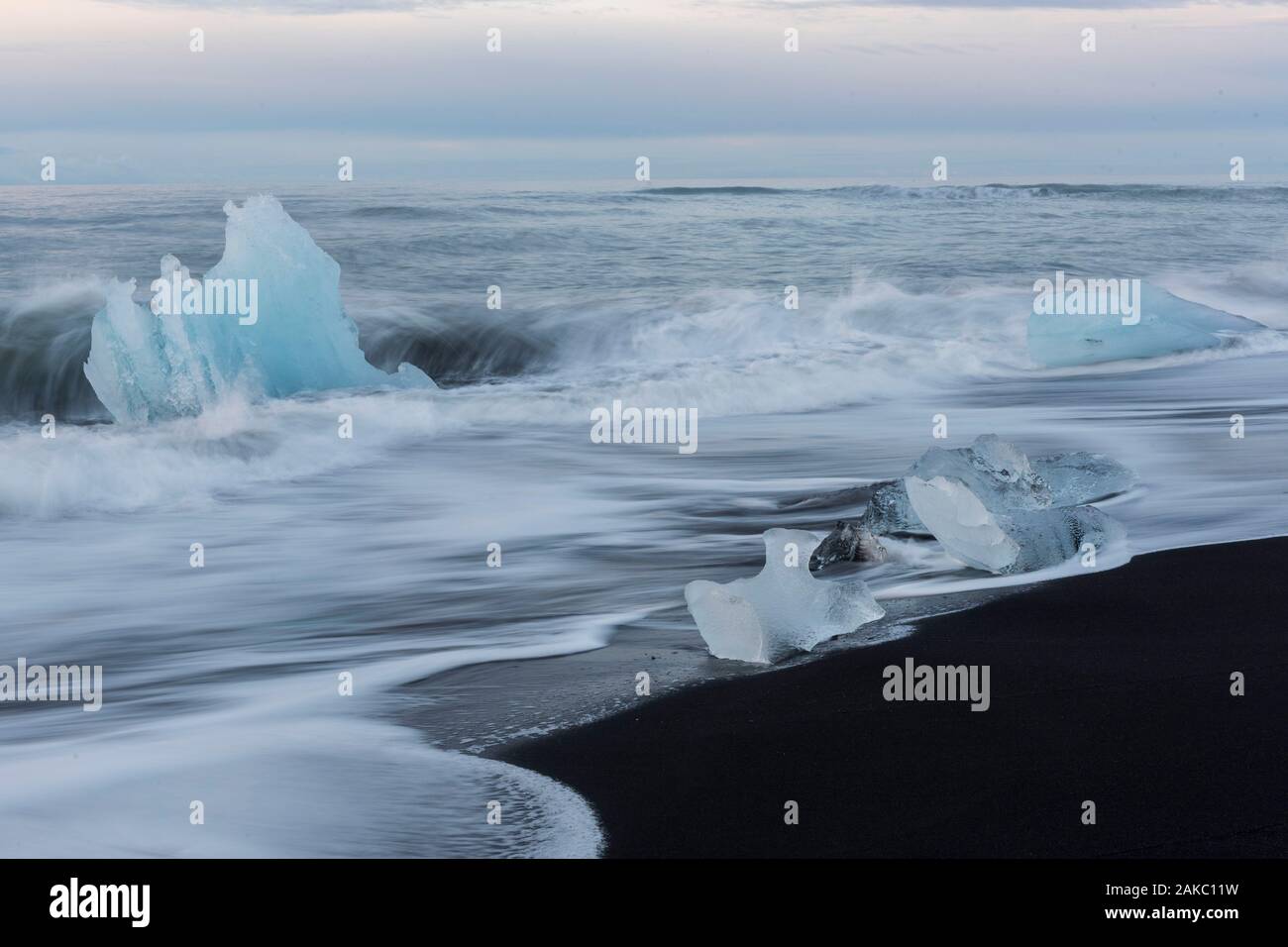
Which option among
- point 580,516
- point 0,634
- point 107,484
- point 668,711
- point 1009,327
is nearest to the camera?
point 668,711

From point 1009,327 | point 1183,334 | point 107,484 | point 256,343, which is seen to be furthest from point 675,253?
point 107,484

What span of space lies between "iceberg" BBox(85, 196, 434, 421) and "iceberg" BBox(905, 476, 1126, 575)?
7.88 metres

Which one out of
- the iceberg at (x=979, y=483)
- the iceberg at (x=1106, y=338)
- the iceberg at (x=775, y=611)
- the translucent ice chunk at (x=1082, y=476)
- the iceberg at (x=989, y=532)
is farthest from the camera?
the iceberg at (x=1106, y=338)

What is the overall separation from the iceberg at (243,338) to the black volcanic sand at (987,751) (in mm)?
8709

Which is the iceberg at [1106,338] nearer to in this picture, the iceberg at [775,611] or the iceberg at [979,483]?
the iceberg at [979,483]

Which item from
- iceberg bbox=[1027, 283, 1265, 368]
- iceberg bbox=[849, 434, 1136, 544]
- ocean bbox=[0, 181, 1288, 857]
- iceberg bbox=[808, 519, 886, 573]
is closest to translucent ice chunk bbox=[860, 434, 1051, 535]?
iceberg bbox=[849, 434, 1136, 544]

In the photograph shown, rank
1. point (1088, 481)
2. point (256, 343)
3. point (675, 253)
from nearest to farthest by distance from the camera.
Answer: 1. point (1088, 481)
2. point (256, 343)
3. point (675, 253)

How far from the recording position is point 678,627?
5.93 meters

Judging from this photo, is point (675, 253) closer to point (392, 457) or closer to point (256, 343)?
point (256, 343)

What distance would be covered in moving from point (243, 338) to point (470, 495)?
4.56 metres

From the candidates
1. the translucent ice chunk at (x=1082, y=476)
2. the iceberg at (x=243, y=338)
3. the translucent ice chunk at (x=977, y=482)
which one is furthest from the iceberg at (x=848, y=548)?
the iceberg at (x=243, y=338)

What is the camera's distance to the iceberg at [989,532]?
625cm

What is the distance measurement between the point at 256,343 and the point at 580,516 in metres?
5.85

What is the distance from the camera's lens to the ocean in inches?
174
